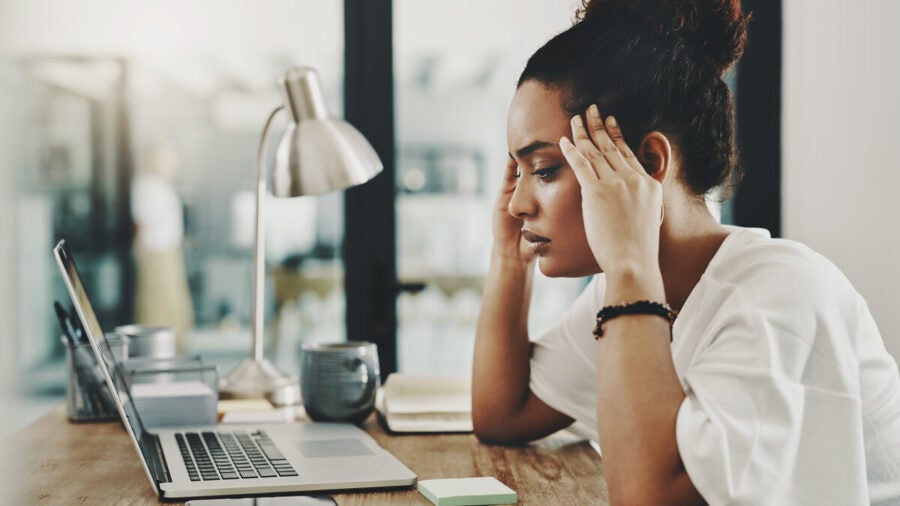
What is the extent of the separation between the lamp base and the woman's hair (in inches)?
29.1

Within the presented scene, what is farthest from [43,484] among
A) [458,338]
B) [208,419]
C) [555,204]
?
[458,338]

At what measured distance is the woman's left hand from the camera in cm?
99

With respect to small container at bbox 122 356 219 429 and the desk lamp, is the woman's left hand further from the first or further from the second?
small container at bbox 122 356 219 429

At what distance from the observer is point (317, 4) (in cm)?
245

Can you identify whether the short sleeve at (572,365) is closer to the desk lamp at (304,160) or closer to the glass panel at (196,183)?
the desk lamp at (304,160)

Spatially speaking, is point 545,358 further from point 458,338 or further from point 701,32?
point 458,338

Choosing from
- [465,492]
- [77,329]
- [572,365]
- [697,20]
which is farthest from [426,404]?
[697,20]

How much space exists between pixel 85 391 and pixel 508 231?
0.75 metres

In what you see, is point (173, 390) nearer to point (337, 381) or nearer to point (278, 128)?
point (337, 381)

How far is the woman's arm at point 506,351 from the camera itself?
1311mm

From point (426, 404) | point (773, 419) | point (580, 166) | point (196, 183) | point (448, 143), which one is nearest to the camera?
point (773, 419)

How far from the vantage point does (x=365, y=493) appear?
101cm

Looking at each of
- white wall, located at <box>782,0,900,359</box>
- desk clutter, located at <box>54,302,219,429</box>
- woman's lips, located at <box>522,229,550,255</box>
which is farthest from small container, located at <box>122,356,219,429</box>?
white wall, located at <box>782,0,900,359</box>

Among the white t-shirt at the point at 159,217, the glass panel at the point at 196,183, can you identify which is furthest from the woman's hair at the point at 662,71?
the white t-shirt at the point at 159,217
